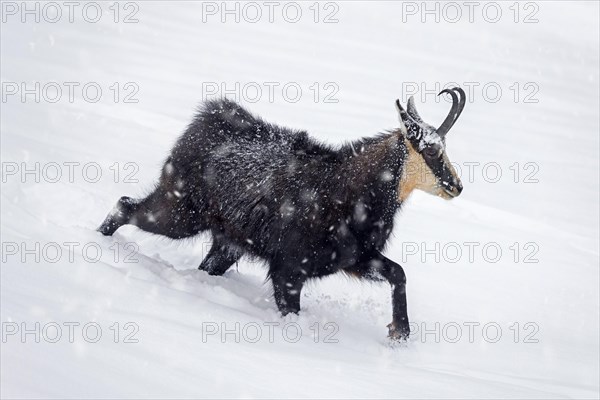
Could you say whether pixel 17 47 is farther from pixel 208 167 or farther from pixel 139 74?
pixel 208 167

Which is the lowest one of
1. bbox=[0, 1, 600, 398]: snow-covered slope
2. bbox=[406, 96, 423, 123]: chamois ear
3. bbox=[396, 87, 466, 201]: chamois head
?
bbox=[0, 1, 600, 398]: snow-covered slope

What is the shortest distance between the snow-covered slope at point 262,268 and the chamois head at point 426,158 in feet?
2.06

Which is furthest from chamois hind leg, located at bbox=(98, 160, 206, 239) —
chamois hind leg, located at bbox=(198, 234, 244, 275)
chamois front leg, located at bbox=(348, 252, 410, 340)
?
chamois front leg, located at bbox=(348, 252, 410, 340)

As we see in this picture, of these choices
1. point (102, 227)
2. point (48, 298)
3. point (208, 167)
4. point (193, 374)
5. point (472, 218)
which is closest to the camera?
point (193, 374)

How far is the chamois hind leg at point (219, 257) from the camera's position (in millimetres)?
6602

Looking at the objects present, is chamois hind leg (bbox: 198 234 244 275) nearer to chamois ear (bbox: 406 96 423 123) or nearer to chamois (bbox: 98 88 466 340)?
chamois (bbox: 98 88 466 340)

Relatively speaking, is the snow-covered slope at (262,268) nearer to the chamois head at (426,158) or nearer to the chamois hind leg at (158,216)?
the chamois hind leg at (158,216)

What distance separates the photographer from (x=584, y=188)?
12734mm

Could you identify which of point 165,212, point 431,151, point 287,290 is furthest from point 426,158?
point 165,212

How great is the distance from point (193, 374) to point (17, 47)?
15.8 metres

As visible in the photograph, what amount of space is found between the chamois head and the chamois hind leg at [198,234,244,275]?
1.45 meters

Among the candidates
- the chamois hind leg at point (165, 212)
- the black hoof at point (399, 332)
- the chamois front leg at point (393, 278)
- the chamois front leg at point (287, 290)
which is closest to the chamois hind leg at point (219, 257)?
the chamois hind leg at point (165, 212)

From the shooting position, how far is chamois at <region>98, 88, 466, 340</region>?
19.5 ft

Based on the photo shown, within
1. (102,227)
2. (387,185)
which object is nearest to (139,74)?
(102,227)
